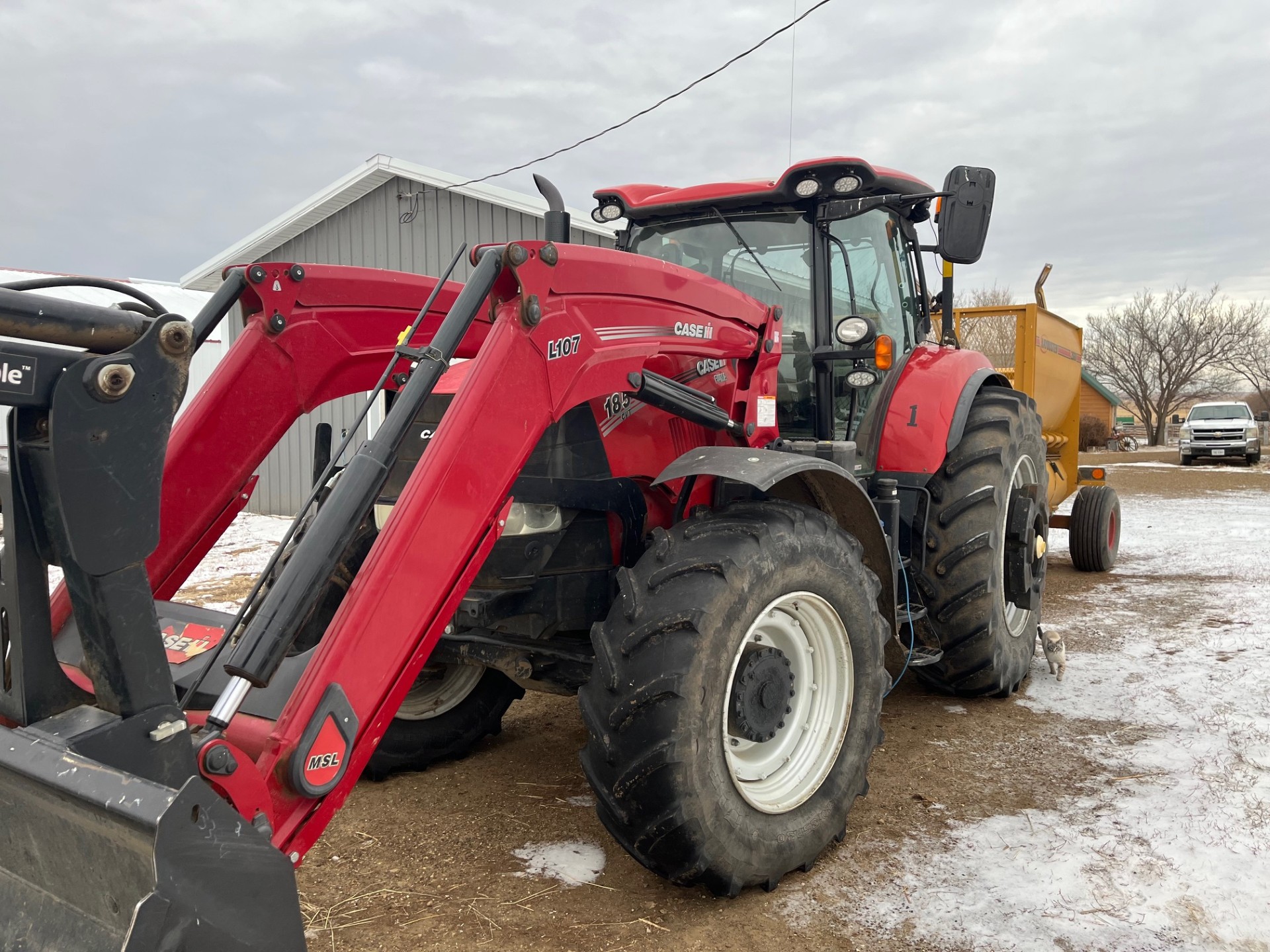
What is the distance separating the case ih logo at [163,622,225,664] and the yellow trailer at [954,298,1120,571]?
658cm

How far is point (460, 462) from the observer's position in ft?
7.64

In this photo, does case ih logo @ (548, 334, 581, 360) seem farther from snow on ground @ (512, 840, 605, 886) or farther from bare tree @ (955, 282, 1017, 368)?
bare tree @ (955, 282, 1017, 368)

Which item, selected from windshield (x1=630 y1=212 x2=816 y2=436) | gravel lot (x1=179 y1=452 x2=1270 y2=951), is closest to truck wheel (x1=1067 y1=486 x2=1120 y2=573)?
gravel lot (x1=179 y1=452 x2=1270 y2=951)

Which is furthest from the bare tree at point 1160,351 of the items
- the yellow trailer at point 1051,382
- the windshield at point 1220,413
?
the yellow trailer at point 1051,382

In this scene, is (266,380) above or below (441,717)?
above

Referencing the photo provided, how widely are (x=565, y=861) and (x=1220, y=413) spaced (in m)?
27.8

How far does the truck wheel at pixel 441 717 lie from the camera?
3867 mm

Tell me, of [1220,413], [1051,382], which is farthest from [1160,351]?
[1051,382]

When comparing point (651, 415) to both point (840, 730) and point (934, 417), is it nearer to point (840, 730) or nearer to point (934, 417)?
point (840, 730)

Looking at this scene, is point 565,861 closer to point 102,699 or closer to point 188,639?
point 188,639

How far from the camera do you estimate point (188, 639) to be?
259 cm

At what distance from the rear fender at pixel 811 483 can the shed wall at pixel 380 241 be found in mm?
6883

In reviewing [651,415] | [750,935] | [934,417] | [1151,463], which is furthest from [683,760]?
[1151,463]

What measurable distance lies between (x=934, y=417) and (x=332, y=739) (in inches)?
127
